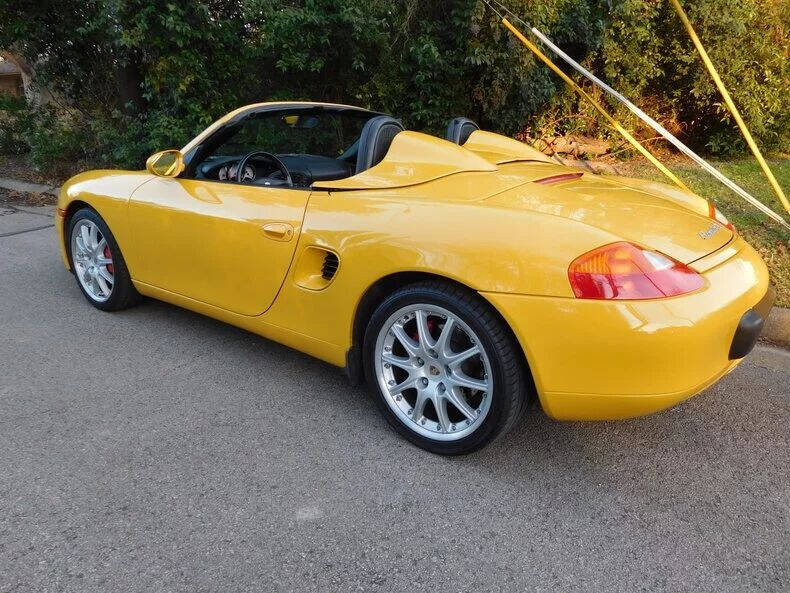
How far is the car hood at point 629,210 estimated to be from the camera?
2.22m

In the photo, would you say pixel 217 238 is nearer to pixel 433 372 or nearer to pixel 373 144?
pixel 373 144

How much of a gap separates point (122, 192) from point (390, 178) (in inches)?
71.5

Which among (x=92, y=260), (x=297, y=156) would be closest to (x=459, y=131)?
(x=297, y=156)

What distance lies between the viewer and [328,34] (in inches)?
265

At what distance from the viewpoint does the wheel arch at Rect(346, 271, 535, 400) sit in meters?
2.21

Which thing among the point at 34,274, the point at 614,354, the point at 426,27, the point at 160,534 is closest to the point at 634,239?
the point at 614,354

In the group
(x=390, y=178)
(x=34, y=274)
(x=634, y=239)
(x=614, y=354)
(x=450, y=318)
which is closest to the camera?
(x=614, y=354)

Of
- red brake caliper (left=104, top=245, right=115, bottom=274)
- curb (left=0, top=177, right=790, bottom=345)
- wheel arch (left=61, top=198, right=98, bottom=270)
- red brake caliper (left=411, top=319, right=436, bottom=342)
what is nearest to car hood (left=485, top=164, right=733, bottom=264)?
red brake caliper (left=411, top=319, right=436, bottom=342)

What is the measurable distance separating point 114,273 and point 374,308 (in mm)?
2015

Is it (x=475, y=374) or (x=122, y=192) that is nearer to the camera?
(x=475, y=374)

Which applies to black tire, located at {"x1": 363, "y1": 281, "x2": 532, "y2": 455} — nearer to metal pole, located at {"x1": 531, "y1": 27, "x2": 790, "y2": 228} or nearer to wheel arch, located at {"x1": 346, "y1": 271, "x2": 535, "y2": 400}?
wheel arch, located at {"x1": 346, "y1": 271, "x2": 535, "y2": 400}

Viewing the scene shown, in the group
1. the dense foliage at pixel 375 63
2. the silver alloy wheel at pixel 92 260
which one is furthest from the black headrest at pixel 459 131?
the dense foliage at pixel 375 63

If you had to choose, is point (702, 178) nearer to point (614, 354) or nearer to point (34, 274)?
point (614, 354)

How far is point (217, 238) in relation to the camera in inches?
117
